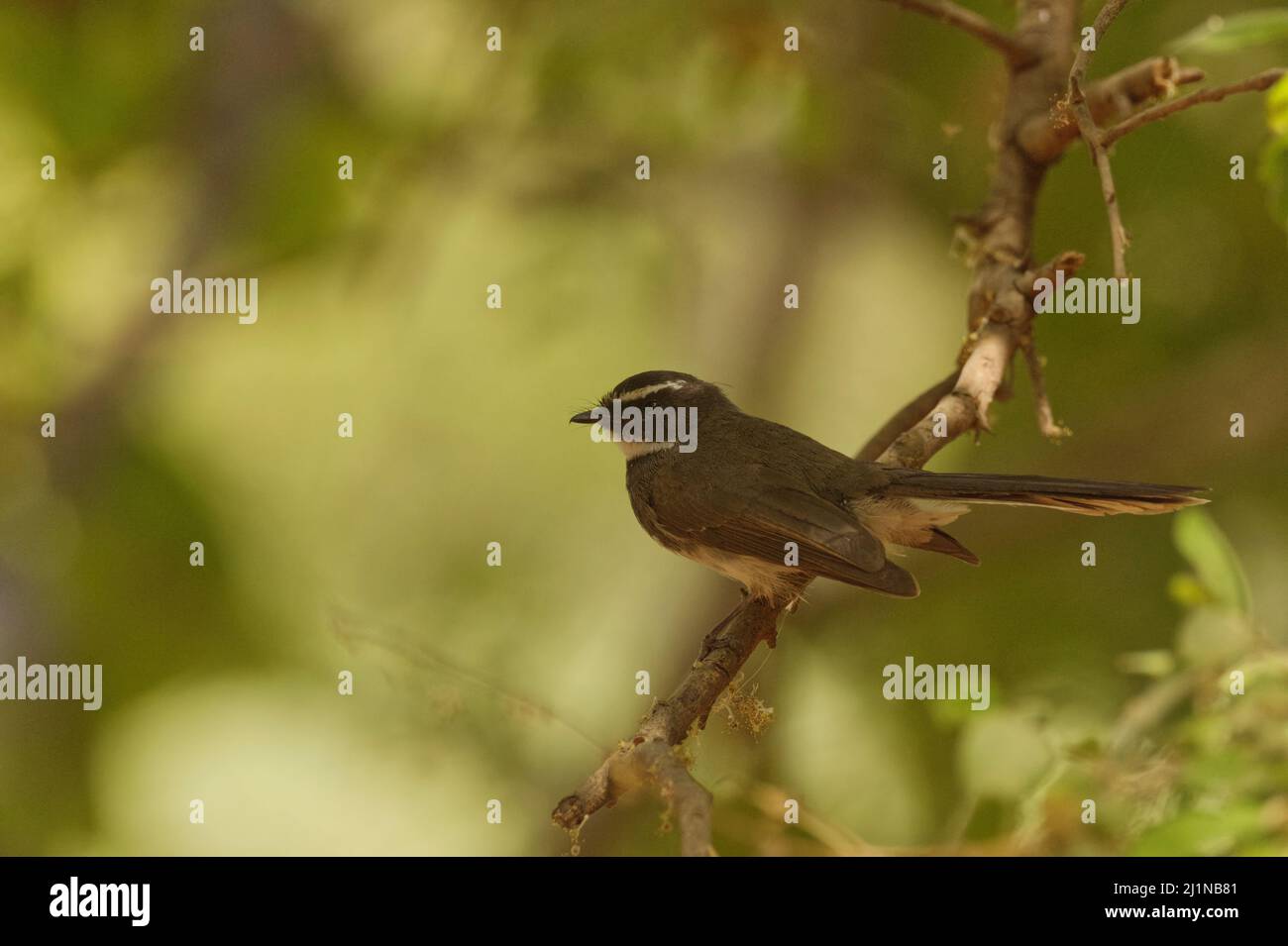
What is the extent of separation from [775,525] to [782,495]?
0.53 feet

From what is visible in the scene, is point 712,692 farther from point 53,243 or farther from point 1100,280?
point 53,243

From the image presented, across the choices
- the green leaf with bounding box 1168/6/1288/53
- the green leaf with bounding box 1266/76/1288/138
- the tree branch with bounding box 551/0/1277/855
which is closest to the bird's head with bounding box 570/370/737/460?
the tree branch with bounding box 551/0/1277/855

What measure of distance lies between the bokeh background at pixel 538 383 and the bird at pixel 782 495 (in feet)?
3.03

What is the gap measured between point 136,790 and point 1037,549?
4.96m

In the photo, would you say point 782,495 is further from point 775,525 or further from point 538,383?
point 538,383

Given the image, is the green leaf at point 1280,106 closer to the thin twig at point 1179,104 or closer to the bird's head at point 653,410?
the thin twig at point 1179,104

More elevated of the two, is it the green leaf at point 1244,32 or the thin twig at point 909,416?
the green leaf at point 1244,32

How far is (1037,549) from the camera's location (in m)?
6.25

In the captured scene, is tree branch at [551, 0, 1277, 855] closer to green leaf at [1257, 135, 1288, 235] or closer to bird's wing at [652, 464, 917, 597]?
bird's wing at [652, 464, 917, 597]

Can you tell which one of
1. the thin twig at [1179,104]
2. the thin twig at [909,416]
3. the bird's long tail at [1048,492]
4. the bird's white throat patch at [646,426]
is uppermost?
the thin twig at [1179,104]

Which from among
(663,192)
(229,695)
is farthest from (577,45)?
(229,695)

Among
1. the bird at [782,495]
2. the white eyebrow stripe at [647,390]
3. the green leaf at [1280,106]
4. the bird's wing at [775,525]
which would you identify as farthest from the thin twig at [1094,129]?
the white eyebrow stripe at [647,390]

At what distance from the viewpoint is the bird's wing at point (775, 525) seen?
11.8ft

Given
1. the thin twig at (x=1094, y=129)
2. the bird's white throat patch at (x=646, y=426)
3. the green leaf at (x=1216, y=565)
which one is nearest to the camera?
the thin twig at (x=1094, y=129)
